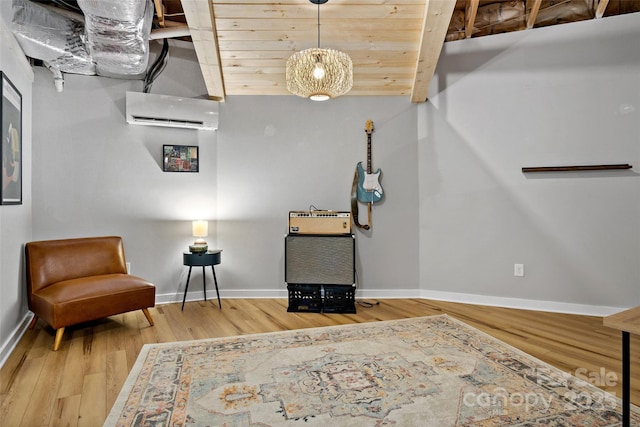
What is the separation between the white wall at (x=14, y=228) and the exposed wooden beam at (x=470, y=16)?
11.6 ft

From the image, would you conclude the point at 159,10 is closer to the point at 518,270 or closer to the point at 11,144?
the point at 11,144

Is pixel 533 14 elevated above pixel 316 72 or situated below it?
above

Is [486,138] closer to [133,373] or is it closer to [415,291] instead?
[415,291]

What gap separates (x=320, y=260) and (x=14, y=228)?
7.63 ft

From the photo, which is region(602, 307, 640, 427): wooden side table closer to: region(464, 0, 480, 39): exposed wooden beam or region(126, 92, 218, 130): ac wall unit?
region(464, 0, 480, 39): exposed wooden beam

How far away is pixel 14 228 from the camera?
2.74 metres

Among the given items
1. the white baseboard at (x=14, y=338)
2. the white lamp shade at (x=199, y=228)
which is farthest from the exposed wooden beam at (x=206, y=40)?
the white baseboard at (x=14, y=338)

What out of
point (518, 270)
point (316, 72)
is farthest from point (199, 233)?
point (518, 270)

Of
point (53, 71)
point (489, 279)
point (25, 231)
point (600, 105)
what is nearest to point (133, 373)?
point (25, 231)

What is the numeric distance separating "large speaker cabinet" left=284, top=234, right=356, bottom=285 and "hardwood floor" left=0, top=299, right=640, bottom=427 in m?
0.32

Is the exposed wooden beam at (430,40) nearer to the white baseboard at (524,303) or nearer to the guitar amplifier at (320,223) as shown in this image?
the guitar amplifier at (320,223)

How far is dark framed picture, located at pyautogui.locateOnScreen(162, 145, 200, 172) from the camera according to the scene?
3803mm

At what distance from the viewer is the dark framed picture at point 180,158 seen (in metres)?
3.80

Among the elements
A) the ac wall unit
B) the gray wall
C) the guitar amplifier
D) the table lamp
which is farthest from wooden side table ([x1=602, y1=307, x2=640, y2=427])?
the ac wall unit
